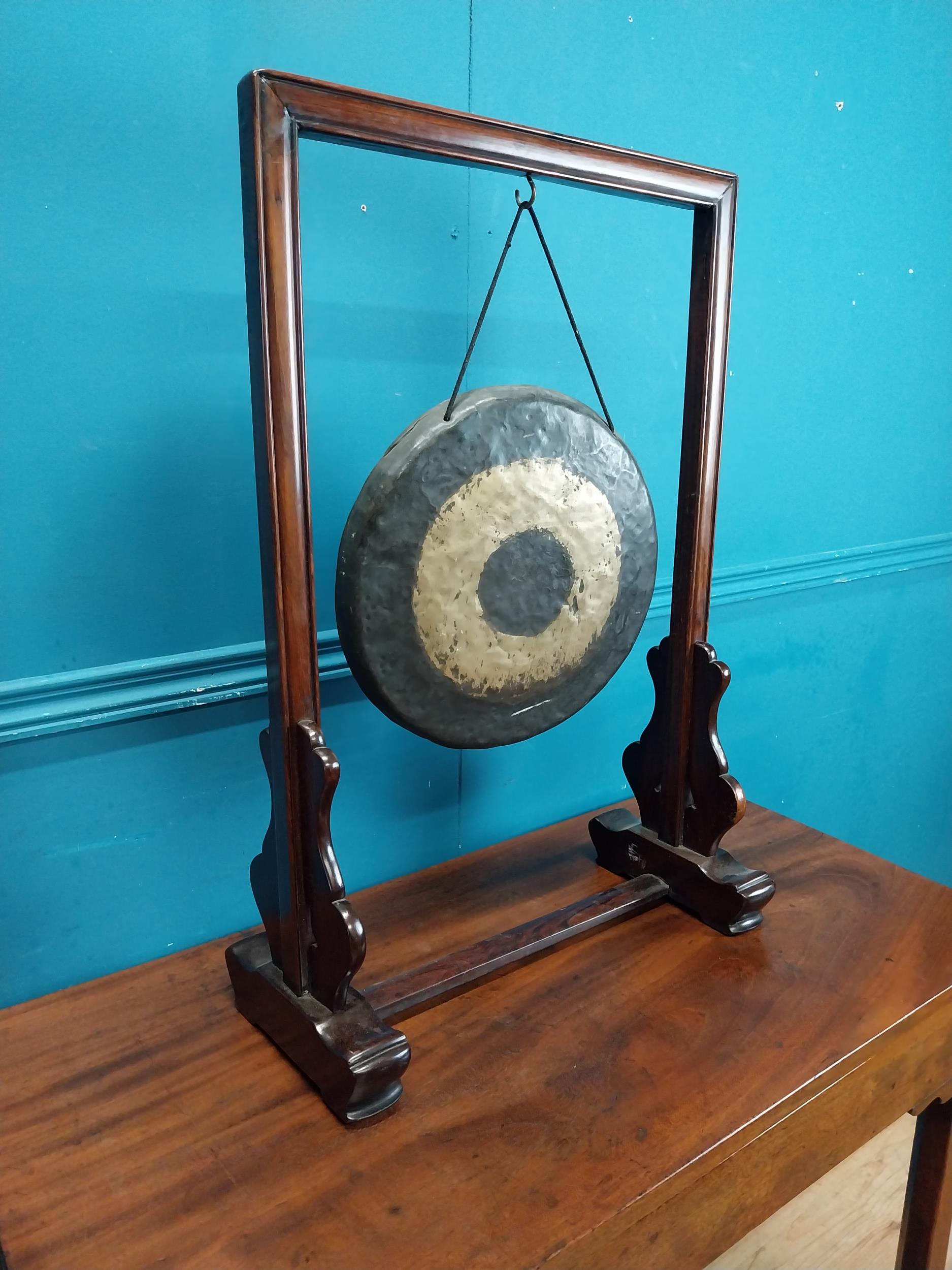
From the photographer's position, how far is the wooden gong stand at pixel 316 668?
0.75m

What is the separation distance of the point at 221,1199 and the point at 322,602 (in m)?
0.60

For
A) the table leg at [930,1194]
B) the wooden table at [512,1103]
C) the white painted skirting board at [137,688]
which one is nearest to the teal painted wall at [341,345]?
the white painted skirting board at [137,688]

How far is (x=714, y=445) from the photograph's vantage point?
3.57 feet

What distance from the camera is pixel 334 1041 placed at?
2.67 ft

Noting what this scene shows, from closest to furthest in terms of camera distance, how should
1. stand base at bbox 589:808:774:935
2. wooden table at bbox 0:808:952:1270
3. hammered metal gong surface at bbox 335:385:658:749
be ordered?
1. wooden table at bbox 0:808:952:1270
2. hammered metal gong surface at bbox 335:385:658:749
3. stand base at bbox 589:808:774:935

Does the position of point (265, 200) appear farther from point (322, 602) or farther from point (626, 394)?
point (626, 394)

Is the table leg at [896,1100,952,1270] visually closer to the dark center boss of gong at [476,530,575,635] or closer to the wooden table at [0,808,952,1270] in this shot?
the wooden table at [0,808,952,1270]

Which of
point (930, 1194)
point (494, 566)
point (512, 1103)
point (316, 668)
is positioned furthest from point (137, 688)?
point (930, 1194)

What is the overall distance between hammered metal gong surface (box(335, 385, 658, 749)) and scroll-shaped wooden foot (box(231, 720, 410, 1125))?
0.39 ft

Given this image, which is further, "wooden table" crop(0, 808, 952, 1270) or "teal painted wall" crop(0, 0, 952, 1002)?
"teal painted wall" crop(0, 0, 952, 1002)

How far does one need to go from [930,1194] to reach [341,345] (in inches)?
47.1

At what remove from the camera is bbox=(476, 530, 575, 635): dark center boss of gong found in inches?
35.5

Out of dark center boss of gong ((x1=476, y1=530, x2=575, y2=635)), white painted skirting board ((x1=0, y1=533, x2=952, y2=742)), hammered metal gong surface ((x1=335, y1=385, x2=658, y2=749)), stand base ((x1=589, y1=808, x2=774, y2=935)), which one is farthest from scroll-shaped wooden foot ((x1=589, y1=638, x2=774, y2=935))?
white painted skirting board ((x1=0, y1=533, x2=952, y2=742))

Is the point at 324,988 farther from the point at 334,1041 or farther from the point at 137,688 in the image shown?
the point at 137,688
